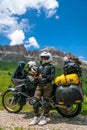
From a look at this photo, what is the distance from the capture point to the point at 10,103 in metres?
15.5

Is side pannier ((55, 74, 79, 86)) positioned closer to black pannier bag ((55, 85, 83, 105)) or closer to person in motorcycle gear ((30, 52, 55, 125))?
black pannier bag ((55, 85, 83, 105))

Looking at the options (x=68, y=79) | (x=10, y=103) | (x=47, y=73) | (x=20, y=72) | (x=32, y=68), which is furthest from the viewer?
(x=20, y=72)

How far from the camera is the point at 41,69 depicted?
13867mm

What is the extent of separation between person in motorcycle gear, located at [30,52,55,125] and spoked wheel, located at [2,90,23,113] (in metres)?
1.93

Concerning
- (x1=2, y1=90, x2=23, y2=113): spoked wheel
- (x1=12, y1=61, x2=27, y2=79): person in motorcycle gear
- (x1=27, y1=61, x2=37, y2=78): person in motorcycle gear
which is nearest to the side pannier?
(x1=27, y1=61, x2=37, y2=78): person in motorcycle gear

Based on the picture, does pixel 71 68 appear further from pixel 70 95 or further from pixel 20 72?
pixel 20 72

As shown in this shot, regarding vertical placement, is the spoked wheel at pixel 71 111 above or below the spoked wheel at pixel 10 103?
below

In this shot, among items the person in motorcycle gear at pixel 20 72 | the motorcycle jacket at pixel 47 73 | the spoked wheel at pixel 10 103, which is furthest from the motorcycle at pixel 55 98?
the motorcycle jacket at pixel 47 73

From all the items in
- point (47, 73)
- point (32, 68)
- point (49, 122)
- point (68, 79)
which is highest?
point (32, 68)

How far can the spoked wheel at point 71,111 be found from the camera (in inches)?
551

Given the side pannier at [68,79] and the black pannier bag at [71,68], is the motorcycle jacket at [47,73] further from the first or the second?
the black pannier bag at [71,68]

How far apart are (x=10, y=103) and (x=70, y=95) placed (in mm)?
3711

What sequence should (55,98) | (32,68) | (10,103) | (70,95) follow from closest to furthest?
1. (70,95)
2. (55,98)
3. (32,68)
4. (10,103)

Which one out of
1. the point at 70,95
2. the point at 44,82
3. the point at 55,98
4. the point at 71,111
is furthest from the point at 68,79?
the point at 71,111
